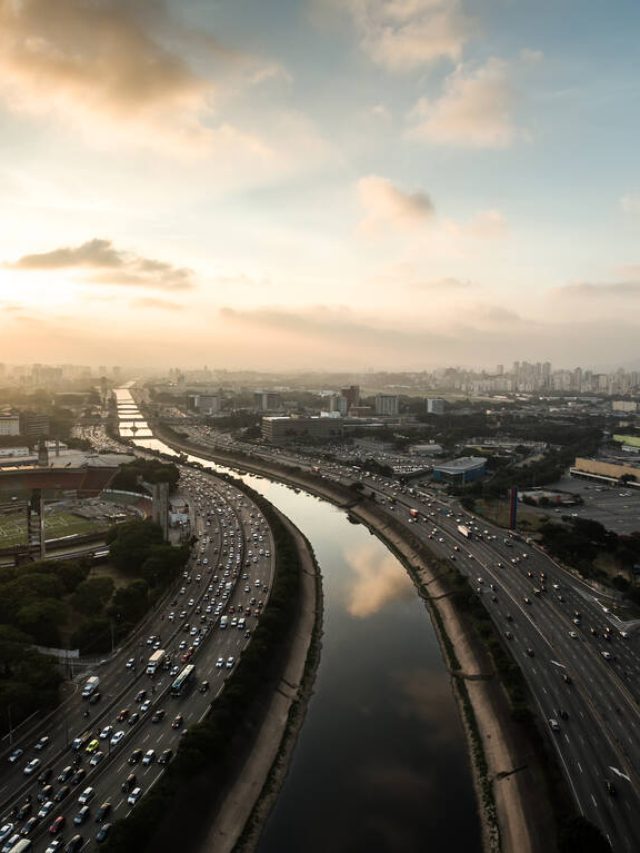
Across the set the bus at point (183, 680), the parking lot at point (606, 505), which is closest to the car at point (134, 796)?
the bus at point (183, 680)

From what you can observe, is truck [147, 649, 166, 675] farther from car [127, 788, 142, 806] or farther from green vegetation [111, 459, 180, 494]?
green vegetation [111, 459, 180, 494]

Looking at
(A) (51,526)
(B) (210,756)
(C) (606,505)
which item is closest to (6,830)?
(B) (210,756)

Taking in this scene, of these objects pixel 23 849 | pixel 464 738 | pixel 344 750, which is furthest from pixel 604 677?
pixel 23 849

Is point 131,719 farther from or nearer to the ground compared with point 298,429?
nearer to the ground

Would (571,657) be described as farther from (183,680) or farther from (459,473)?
(459,473)

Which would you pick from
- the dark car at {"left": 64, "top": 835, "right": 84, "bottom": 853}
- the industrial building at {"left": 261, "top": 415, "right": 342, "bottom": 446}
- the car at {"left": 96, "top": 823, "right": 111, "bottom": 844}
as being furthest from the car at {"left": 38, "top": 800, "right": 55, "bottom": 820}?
the industrial building at {"left": 261, "top": 415, "right": 342, "bottom": 446}

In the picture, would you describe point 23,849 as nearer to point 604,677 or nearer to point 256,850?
point 256,850
